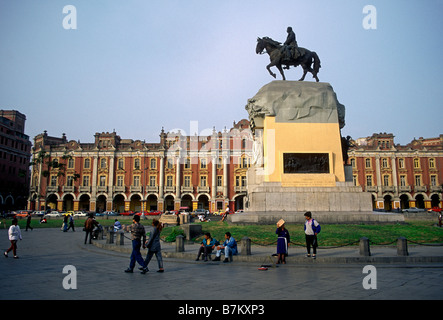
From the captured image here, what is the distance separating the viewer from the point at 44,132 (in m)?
59.9

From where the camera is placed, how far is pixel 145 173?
189ft

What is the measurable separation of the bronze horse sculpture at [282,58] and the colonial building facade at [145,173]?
37.4m

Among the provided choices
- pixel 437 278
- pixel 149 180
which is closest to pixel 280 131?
pixel 437 278

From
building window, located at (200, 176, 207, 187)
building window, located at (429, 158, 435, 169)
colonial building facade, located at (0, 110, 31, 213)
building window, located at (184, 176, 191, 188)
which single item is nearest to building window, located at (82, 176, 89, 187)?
colonial building facade, located at (0, 110, 31, 213)

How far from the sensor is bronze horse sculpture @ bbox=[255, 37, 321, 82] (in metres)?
18.2

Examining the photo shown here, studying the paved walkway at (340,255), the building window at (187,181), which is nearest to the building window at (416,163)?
the building window at (187,181)

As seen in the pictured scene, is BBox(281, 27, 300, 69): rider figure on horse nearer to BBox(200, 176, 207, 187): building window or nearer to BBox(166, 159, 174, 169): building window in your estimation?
BBox(200, 176, 207, 187): building window

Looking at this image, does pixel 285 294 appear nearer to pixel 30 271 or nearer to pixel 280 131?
pixel 30 271

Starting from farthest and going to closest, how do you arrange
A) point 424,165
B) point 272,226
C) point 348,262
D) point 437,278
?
point 424,165 < point 272,226 < point 348,262 < point 437,278

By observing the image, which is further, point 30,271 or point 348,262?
point 348,262

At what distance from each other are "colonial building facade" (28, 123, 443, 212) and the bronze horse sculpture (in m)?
37.2

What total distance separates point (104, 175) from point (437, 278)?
57350mm

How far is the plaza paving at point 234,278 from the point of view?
5.57 meters
